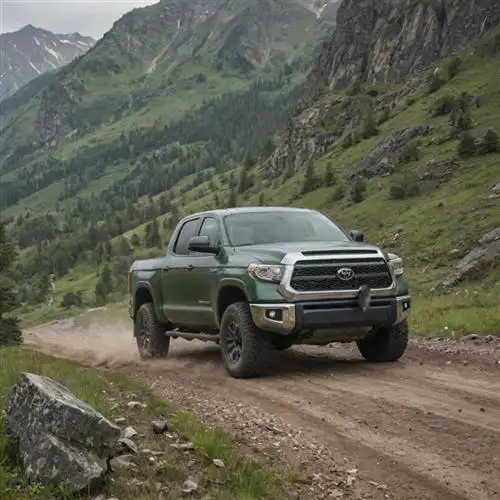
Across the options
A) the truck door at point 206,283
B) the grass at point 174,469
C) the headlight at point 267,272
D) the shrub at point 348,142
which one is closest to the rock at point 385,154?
the shrub at point 348,142

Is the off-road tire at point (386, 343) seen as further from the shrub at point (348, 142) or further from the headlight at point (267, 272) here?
the shrub at point (348, 142)

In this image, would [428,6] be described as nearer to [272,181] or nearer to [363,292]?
[272,181]

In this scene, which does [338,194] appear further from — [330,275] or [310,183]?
[330,275]

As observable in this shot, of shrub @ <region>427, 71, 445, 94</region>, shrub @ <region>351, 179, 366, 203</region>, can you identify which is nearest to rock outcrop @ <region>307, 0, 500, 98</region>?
shrub @ <region>427, 71, 445, 94</region>

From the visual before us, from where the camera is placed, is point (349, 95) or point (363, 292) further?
point (349, 95)

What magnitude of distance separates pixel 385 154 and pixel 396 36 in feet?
177

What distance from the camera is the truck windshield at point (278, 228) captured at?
10.9m

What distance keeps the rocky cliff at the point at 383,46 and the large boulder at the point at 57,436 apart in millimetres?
80986

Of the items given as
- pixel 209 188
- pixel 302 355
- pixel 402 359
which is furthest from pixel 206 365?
pixel 209 188

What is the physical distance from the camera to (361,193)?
2144 inches

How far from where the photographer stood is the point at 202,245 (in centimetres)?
1070

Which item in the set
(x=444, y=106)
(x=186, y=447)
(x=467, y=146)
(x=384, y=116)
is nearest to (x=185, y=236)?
(x=186, y=447)

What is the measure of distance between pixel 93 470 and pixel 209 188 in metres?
177

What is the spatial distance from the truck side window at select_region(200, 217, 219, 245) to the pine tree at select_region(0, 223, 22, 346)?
24.3m
